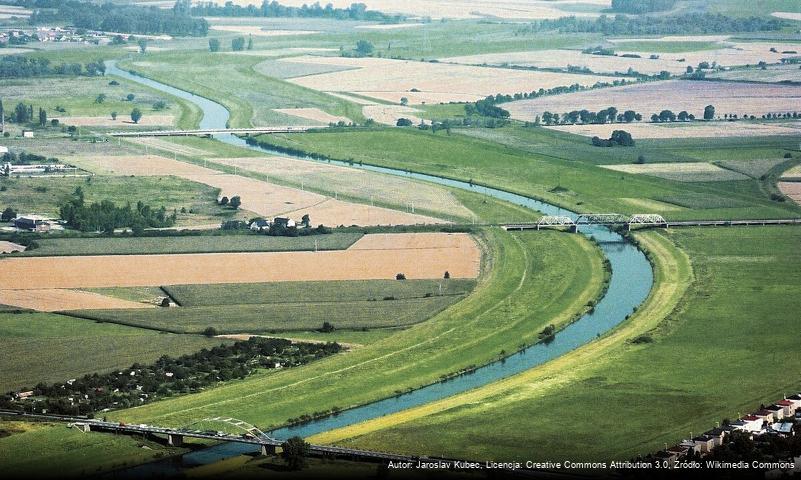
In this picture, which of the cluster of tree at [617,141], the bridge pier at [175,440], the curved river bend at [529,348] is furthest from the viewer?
the cluster of tree at [617,141]

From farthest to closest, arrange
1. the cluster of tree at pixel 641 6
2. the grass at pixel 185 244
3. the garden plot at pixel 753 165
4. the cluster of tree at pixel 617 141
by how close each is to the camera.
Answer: the cluster of tree at pixel 641 6
the cluster of tree at pixel 617 141
the garden plot at pixel 753 165
the grass at pixel 185 244

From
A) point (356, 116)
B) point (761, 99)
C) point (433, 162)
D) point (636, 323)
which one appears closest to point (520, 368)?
point (636, 323)

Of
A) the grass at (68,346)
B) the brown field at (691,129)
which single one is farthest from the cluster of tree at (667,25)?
the grass at (68,346)

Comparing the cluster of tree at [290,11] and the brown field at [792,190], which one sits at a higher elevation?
the brown field at [792,190]

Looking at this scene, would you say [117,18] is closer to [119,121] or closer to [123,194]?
[119,121]

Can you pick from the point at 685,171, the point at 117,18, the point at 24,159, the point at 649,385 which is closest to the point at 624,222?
the point at 685,171

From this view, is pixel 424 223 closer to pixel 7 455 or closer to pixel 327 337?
pixel 327 337

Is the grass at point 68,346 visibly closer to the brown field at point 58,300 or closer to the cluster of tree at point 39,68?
the brown field at point 58,300
